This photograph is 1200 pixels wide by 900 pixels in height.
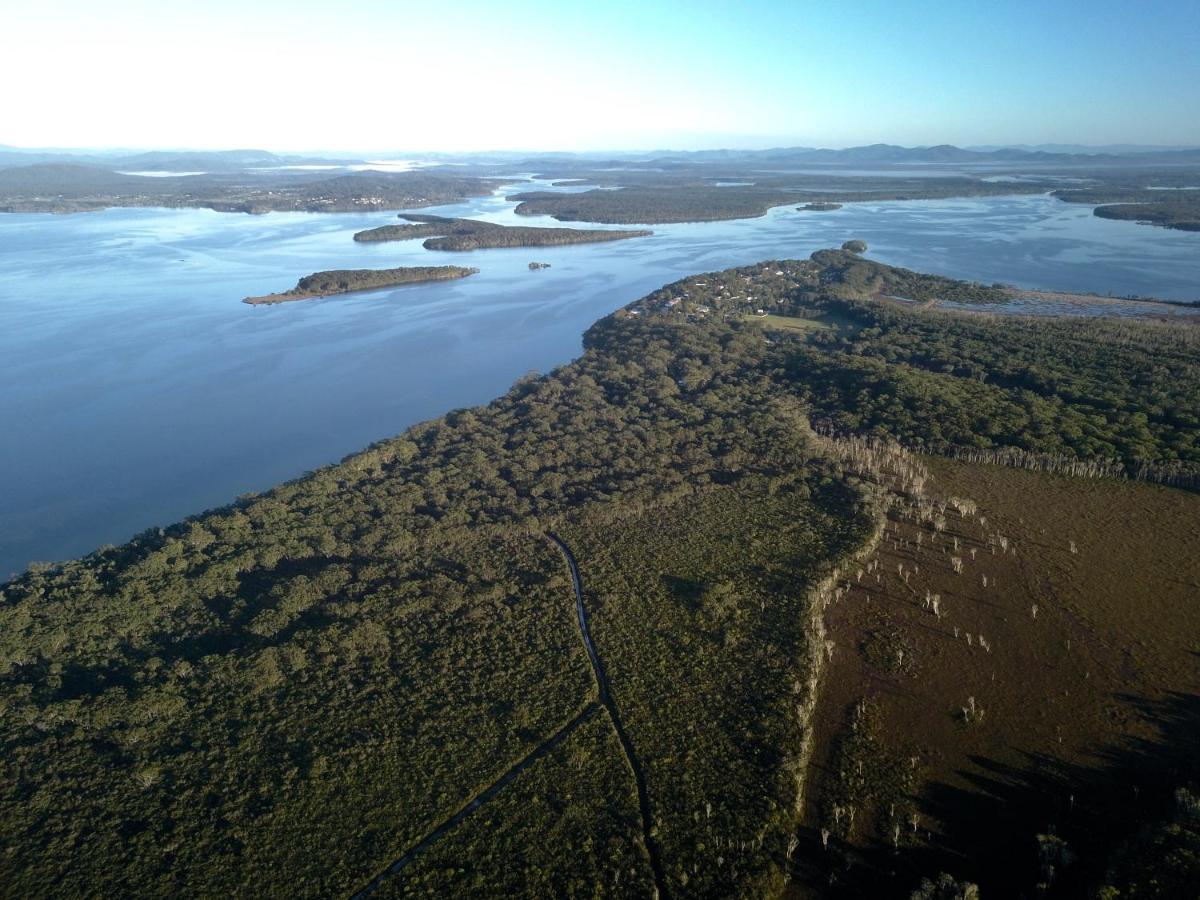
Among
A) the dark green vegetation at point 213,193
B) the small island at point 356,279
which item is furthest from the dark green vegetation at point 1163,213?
the dark green vegetation at point 213,193

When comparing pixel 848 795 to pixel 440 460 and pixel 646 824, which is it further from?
pixel 440 460

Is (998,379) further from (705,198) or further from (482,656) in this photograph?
(705,198)

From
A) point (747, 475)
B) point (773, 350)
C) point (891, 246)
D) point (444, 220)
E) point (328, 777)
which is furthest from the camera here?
point (444, 220)

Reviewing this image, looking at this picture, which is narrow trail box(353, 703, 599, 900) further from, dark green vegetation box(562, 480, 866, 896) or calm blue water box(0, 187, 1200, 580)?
calm blue water box(0, 187, 1200, 580)

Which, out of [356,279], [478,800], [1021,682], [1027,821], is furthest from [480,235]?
[1027,821]

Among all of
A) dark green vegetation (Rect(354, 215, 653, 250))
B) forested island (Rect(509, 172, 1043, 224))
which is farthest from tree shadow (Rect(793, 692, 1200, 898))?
forested island (Rect(509, 172, 1043, 224))

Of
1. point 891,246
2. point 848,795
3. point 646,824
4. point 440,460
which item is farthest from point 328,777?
point 891,246
